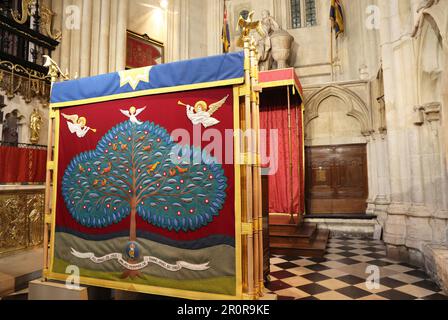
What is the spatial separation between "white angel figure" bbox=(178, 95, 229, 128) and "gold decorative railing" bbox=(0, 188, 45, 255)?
10.9ft

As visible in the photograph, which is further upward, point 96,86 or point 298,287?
point 96,86

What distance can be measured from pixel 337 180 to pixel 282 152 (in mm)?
1943

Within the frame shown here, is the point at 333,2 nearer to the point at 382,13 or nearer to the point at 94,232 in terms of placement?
the point at 382,13

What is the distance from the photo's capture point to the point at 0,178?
425 cm

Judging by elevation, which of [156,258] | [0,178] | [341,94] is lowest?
[156,258]

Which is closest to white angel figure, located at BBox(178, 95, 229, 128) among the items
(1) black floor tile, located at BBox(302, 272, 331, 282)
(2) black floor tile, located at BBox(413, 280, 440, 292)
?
(1) black floor tile, located at BBox(302, 272, 331, 282)

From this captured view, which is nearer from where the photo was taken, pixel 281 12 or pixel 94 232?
pixel 94 232

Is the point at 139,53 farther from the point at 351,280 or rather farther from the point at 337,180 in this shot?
the point at 351,280

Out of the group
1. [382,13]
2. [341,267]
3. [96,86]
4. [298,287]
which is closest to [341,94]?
[382,13]

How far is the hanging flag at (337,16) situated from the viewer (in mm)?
7348

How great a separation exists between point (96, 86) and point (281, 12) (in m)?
7.56

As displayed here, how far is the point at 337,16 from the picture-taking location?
7.39 m

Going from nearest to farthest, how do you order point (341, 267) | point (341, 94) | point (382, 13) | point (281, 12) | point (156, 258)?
point (156, 258), point (341, 267), point (382, 13), point (341, 94), point (281, 12)

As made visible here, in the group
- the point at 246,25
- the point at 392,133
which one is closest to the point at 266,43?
the point at 392,133
